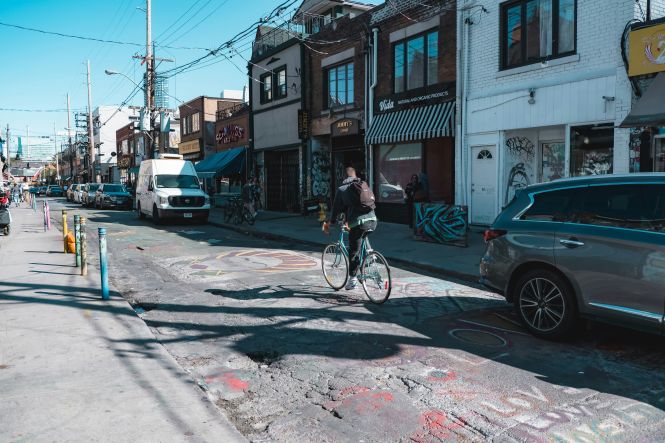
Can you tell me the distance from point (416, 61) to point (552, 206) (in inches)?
473

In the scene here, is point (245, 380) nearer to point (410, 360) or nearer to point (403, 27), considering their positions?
point (410, 360)

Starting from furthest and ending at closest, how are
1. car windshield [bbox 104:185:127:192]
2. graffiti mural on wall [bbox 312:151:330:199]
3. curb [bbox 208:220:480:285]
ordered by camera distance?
car windshield [bbox 104:185:127:192]
graffiti mural on wall [bbox 312:151:330:199]
curb [bbox 208:220:480:285]

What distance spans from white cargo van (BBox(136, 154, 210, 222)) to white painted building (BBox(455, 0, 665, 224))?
9927 millimetres

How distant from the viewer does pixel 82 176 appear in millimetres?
82812

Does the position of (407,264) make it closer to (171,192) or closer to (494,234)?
(494,234)

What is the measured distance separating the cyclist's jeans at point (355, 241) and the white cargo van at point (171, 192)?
523 inches

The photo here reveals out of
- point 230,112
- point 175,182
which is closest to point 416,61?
point 175,182

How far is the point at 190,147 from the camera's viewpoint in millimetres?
35688

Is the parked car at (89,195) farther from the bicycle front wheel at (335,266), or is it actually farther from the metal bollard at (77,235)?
the bicycle front wheel at (335,266)

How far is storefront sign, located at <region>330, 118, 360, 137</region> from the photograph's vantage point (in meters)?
19.2

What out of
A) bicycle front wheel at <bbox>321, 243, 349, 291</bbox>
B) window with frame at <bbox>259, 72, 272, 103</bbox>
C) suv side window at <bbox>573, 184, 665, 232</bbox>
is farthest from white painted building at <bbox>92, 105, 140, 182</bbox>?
suv side window at <bbox>573, 184, 665, 232</bbox>

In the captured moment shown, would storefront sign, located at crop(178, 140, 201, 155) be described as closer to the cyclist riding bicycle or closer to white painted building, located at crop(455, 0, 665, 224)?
white painted building, located at crop(455, 0, 665, 224)

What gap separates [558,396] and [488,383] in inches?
21.3

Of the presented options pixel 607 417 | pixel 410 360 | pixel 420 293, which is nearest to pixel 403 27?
pixel 420 293
